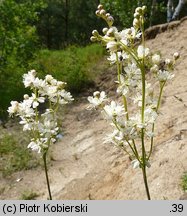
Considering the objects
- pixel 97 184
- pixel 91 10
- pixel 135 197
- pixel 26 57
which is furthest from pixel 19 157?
pixel 91 10

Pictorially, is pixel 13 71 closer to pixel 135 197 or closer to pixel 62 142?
pixel 62 142

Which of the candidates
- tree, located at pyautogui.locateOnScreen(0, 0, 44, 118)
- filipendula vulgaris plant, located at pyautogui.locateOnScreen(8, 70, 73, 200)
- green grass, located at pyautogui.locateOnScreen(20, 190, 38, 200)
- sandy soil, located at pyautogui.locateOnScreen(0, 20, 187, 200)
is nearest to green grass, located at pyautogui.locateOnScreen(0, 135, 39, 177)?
sandy soil, located at pyautogui.locateOnScreen(0, 20, 187, 200)

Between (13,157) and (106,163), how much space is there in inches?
72.9

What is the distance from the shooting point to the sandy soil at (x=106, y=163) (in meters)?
5.15

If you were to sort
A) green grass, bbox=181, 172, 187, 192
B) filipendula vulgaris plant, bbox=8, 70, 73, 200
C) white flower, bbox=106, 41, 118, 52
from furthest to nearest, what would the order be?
green grass, bbox=181, 172, 187, 192 < filipendula vulgaris plant, bbox=8, 70, 73, 200 < white flower, bbox=106, 41, 118, 52

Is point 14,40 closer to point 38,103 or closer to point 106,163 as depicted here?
point 106,163

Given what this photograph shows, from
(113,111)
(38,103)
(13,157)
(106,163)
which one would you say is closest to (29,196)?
(106,163)

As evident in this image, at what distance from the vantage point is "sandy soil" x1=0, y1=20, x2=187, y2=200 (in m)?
5.15

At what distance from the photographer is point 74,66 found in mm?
10961

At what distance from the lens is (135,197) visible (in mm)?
4992

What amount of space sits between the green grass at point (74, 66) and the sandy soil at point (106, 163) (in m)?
1.26

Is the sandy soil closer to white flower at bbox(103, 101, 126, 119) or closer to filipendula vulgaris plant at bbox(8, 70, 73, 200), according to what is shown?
filipendula vulgaris plant at bbox(8, 70, 73, 200)

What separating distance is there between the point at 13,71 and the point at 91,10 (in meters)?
15.1

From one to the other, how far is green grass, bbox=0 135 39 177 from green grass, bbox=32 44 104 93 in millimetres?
2728
